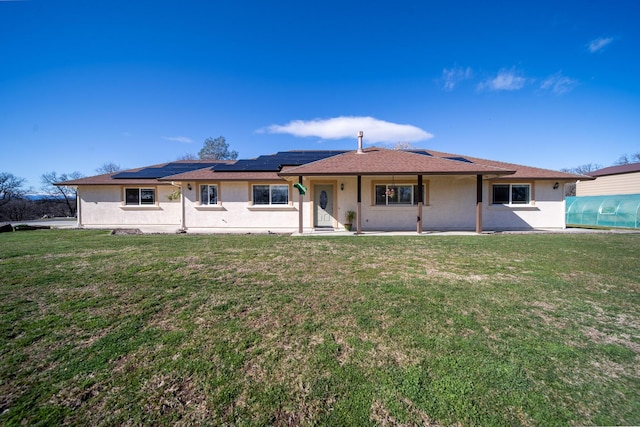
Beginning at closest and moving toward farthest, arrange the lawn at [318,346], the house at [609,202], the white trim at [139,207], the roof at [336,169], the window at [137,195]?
the lawn at [318,346]
the roof at [336,169]
the house at [609,202]
the white trim at [139,207]
the window at [137,195]

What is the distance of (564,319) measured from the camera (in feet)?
12.3

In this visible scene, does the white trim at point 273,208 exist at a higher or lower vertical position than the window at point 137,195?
lower

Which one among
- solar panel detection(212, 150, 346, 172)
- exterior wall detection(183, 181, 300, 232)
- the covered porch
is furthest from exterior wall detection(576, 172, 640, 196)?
exterior wall detection(183, 181, 300, 232)

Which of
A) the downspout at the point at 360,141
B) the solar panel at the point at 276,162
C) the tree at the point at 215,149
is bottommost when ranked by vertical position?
the solar panel at the point at 276,162

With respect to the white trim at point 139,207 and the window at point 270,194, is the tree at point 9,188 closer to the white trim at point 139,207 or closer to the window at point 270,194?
the white trim at point 139,207

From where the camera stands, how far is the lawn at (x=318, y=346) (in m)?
2.24

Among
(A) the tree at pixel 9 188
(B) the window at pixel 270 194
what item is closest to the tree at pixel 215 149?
(A) the tree at pixel 9 188

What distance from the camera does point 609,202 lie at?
17453 millimetres

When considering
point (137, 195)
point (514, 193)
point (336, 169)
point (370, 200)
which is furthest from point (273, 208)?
point (514, 193)

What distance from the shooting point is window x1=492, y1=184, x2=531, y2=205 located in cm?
1448

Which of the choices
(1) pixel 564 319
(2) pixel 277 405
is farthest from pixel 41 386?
(1) pixel 564 319

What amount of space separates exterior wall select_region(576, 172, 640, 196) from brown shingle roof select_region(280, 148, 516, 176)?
18110 millimetres

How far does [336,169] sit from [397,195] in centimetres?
387

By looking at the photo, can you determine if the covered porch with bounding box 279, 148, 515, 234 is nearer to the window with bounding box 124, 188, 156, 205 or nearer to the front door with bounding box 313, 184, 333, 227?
the front door with bounding box 313, 184, 333, 227
